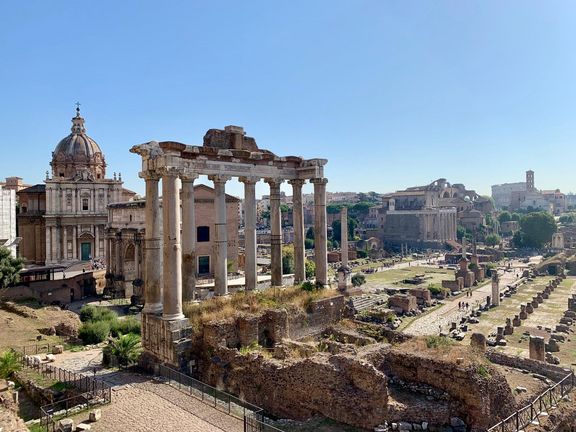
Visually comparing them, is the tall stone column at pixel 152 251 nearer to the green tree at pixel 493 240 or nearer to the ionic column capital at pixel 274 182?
the ionic column capital at pixel 274 182

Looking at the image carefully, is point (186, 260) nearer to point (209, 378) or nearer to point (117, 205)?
point (209, 378)

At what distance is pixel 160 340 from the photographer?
44.2 ft

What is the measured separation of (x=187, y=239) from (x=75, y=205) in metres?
34.0

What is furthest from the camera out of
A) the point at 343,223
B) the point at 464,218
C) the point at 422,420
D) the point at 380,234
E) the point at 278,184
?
the point at 464,218

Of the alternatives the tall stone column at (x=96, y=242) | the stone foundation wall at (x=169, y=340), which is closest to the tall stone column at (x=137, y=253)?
the tall stone column at (x=96, y=242)

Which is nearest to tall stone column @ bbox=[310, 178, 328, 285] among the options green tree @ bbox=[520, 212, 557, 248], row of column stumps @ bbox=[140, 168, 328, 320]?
row of column stumps @ bbox=[140, 168, 328, 320]

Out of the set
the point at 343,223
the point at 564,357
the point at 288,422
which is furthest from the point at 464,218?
the point at 288,422

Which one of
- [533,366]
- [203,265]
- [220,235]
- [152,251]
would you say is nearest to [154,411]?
[152,251]

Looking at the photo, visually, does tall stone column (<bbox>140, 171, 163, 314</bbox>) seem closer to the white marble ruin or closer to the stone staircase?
the white marble ruin

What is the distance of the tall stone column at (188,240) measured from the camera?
1495 centimetres

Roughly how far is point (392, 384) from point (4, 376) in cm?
1190

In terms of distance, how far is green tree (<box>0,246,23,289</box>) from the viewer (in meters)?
27.4

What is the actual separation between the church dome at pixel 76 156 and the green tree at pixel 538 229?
7516 centimetres

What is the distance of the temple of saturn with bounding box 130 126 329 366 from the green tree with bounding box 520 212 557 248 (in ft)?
255
